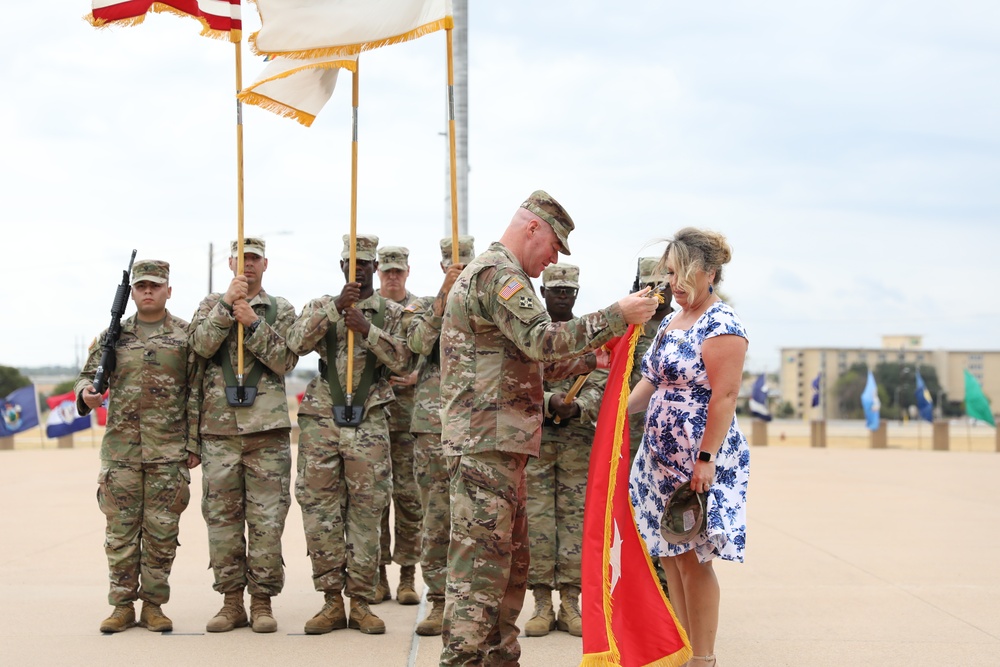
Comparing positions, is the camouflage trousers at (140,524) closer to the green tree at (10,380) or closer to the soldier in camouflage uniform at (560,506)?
the soldier in camouflage uniform at (560,506)

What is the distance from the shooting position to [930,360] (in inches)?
5192

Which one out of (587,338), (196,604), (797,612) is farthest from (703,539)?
(196,604)

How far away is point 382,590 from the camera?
24.6 feet

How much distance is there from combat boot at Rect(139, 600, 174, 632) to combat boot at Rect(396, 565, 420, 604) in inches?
62.8

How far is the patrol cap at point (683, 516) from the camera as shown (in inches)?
191

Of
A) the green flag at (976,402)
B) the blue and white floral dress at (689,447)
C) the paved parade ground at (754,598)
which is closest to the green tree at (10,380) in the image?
the green flag at (976,402)

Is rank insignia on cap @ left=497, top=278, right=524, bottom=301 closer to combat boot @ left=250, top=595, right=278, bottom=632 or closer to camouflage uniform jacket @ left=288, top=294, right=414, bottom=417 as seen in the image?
camouflage uniform jacket @ left=288, top=294, right=414, bottom=417

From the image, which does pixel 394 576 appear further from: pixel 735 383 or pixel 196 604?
pixel 735 383

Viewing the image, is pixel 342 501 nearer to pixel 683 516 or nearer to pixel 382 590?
pixel 382 590

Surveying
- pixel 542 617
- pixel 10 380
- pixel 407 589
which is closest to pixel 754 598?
pixel 542 617

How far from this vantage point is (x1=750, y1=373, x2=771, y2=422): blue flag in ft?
105

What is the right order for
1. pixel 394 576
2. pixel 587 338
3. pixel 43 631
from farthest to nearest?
pixel 394 576 → pixel 43 631 → pixel 587 338

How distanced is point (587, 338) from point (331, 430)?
2.62 metres

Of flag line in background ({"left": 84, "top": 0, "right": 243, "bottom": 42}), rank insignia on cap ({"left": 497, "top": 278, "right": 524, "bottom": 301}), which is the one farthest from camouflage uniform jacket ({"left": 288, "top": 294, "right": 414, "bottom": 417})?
rank insignia on cap ({"left": 497, "top": 278, "right": 524, "bottom": 301})
